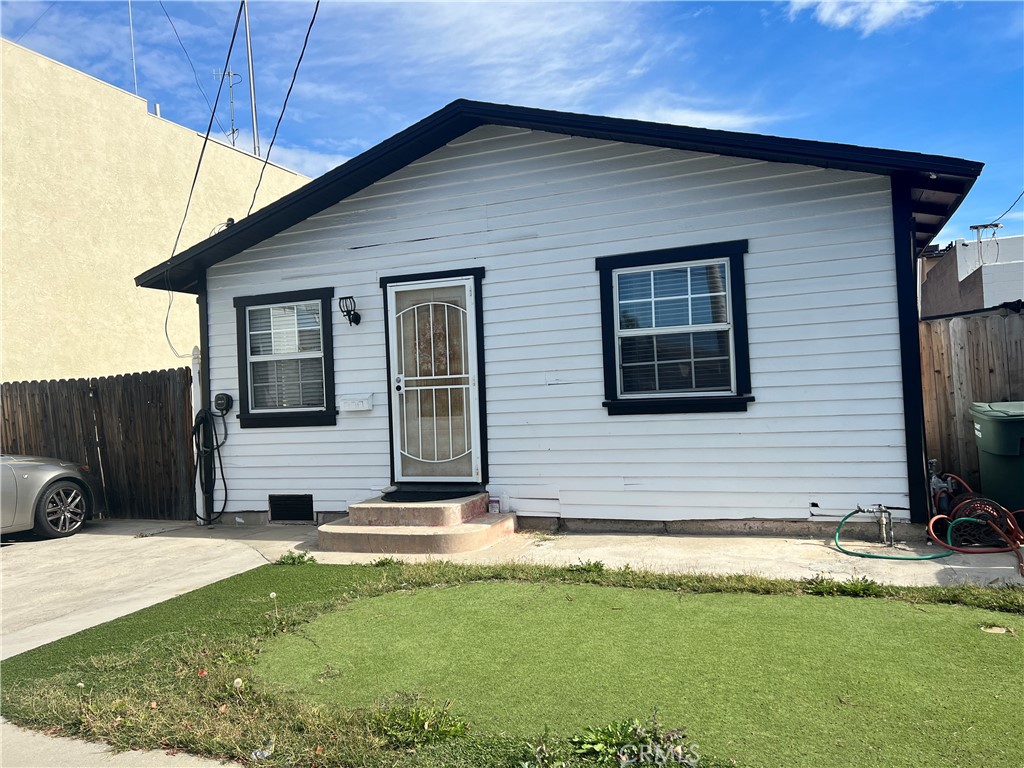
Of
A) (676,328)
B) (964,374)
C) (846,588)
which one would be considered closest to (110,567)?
(676,328)

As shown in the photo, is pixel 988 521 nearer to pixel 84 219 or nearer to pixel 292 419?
pixel 292 419

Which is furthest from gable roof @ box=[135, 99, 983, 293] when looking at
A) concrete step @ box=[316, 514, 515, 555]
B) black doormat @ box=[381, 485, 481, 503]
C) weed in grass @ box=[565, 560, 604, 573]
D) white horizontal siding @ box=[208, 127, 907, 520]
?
weed in grass @ box=[565, 560, 604, 573]

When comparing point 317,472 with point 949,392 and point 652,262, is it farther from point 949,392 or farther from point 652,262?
point 949,392

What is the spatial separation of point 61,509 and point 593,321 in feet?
21.5

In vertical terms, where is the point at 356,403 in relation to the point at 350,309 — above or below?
below

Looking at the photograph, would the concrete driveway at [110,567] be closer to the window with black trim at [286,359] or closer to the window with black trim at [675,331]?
the window with black trim at [286,359]

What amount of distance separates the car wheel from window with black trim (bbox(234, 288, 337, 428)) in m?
2.15

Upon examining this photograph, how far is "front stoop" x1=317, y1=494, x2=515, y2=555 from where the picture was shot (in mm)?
6441

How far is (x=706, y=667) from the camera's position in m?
3.40

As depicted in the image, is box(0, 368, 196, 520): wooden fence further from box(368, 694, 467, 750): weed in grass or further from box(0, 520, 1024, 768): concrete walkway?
box(368, 694, 467, 750): weed in grass

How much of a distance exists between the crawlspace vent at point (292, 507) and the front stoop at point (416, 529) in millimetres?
1293

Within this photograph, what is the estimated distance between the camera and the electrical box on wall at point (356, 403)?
26.1ft

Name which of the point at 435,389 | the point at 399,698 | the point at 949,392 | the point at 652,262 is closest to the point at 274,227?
the point at 435,389

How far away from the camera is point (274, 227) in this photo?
829cm
